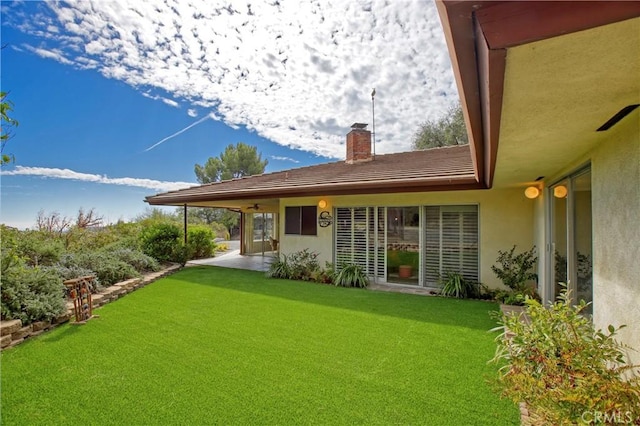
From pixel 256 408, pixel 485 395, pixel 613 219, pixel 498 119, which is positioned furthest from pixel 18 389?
pixel 613 219

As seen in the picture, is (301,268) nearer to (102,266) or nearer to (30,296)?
(102,266)

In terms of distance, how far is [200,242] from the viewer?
50.3 ft

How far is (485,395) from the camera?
337cm

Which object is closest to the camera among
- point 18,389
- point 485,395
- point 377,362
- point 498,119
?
point 498,119

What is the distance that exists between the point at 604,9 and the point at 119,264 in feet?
33.9

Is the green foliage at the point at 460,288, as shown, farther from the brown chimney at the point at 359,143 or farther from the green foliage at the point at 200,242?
the green foliage at the point at 200,242

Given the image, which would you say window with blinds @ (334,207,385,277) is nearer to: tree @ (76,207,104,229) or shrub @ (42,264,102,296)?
shrub @ (42,264,102,296)

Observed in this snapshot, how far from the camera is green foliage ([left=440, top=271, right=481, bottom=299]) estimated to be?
780 centimetres

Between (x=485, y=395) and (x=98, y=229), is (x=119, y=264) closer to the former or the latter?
(x=98, y=229)

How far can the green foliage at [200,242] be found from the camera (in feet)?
48.7

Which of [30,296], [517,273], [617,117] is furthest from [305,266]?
[617,117]

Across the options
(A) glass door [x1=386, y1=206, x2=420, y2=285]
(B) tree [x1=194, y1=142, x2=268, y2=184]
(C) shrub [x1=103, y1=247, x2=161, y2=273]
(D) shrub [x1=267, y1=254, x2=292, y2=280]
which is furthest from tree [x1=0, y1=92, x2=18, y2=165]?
(B) tree [x1=194, y1=142, x2=268, y2=184]

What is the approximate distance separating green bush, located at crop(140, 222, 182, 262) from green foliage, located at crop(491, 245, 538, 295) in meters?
11.2

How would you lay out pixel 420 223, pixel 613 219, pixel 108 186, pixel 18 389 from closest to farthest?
pixel 613 219 → pixel 18 389 → pixel 420 223 → pixel 108 186
